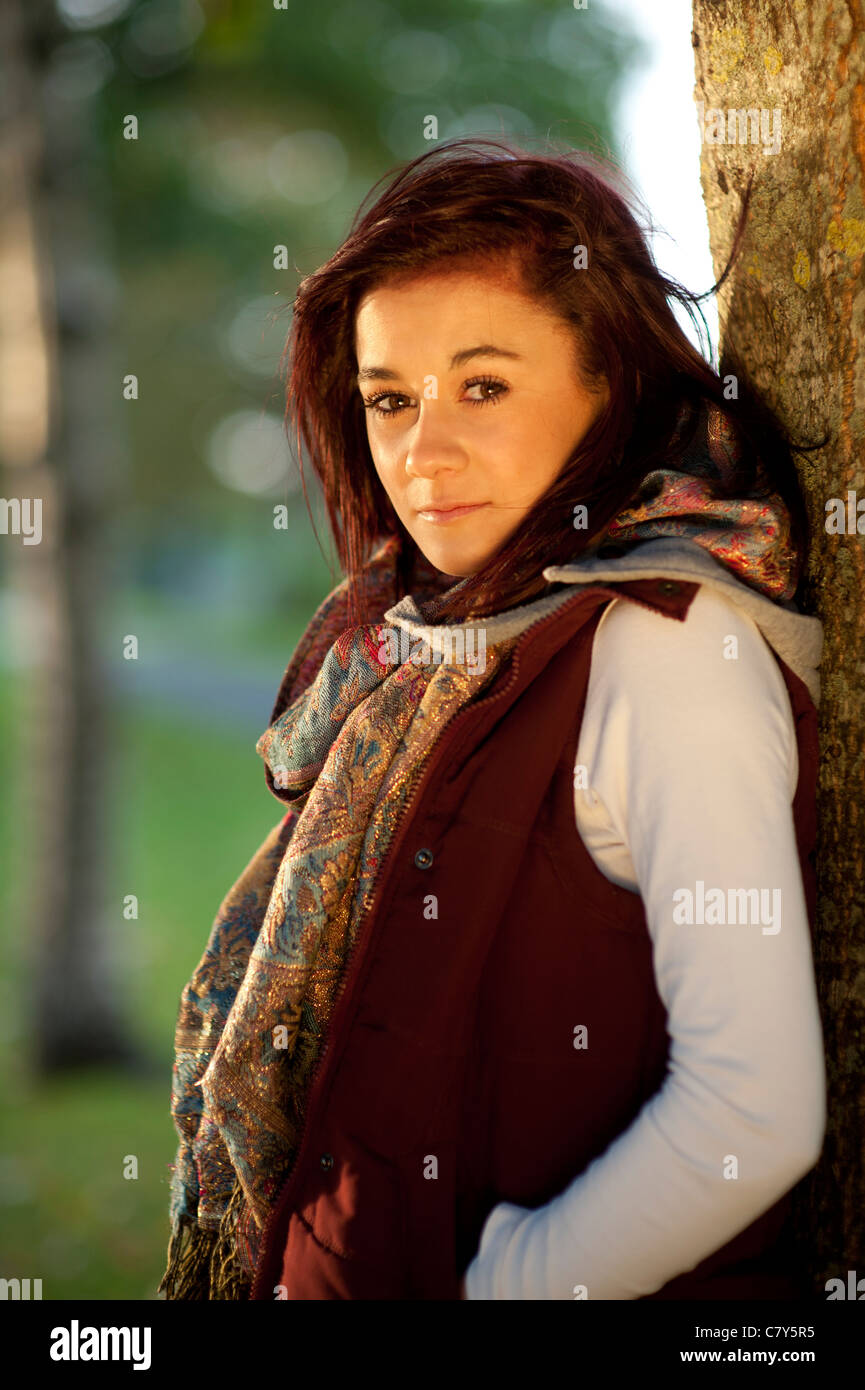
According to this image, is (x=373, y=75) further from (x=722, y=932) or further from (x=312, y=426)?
Answer: (x=722, y=932)

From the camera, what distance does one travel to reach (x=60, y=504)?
5.46 metres

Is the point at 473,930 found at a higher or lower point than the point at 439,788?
lower

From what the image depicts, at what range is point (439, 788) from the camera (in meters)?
1.52

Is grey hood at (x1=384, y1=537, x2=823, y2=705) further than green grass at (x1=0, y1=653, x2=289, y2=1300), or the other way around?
green grass at (x1=0, y1=653, x2=289, y2=1300)

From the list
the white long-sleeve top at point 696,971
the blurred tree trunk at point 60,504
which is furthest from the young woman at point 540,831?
the blurred tree trunk at point 60,504

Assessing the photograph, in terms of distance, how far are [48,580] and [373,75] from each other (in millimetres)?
3296

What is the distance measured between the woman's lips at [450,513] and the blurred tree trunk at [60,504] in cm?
415

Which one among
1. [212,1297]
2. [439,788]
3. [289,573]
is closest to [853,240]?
[439,788]

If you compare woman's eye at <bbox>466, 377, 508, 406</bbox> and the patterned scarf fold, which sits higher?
woman's eye at <bbox>466, 377, 508, 406</bbox>

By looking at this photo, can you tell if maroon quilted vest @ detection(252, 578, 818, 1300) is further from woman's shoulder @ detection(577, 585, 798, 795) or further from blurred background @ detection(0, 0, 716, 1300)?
blurred background @ detection(0, 0, 716, 1300)

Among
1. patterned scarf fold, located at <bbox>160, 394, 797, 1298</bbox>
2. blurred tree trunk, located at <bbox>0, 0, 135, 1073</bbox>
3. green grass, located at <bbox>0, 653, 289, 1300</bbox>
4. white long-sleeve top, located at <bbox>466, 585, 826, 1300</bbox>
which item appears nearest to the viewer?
white long-sleeve top, located at <bbox>466, 585, 826, 1300</bbox>

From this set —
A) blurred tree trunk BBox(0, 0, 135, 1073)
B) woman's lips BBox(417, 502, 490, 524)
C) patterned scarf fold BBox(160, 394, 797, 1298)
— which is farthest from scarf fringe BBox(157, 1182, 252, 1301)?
blurred tree trunk BBox(0, 0, 135, 1073)

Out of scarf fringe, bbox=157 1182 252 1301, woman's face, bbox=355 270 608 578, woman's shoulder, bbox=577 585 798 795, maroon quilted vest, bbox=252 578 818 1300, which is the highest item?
woman's face, bbox=355 270 608 578

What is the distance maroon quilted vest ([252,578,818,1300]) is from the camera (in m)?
1.44
